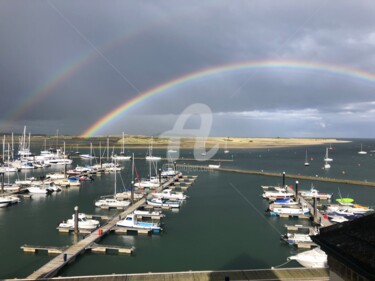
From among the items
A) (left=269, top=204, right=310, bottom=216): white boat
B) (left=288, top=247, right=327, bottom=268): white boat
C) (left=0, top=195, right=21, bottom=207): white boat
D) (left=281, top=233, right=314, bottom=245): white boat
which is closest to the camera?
(left=288, top=247, right=327, bottom=268): white boat

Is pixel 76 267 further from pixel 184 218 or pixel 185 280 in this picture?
pixel 184 218

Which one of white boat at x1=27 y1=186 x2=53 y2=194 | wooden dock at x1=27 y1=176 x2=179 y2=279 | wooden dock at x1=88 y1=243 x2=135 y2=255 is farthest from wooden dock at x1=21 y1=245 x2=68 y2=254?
white boat at x1=27 y1=186 x2=53 y2=194

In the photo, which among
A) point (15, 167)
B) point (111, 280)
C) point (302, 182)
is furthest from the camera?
point (15, 167)

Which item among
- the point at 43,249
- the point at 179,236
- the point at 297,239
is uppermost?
the point at 297,239

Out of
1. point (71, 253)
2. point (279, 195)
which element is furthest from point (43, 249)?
point (279, 195)

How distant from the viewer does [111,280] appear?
789 inches

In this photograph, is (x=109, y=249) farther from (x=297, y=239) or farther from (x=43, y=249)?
(x=297, y=239)

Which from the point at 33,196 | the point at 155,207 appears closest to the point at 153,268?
the point at 155,207

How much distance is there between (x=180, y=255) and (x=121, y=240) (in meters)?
6.54

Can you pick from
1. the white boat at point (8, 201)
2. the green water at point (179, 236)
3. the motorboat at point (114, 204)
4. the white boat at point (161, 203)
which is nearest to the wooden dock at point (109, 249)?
the green water at point (179, 236)

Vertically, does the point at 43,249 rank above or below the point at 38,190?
below

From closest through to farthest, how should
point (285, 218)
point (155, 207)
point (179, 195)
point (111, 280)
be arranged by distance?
point (111, 280) < point (285, 218) < point (155, 207) < point (179, 195)

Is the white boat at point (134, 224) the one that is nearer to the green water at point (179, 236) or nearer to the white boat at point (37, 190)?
the green water at point (179, 236)

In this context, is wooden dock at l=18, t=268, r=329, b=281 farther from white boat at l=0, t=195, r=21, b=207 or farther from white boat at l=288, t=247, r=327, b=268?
white boat at l=0, t=195, r=21, b=207
